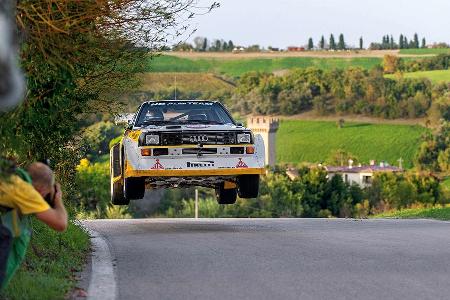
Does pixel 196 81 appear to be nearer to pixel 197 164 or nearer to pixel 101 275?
pixel 197 164

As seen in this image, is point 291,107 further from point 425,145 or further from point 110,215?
point 110,215

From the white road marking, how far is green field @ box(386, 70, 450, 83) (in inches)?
6626

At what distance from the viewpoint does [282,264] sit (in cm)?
1205

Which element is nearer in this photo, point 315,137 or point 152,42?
point 152,42

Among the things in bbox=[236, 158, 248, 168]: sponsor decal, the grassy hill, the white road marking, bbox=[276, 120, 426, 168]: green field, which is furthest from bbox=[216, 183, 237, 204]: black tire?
the grassy hill

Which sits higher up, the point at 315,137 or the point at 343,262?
the point at 343,262

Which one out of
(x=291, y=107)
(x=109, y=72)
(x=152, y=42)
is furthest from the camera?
(x=291, y=107)

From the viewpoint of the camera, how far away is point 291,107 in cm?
17812

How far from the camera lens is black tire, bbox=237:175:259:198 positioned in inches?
750

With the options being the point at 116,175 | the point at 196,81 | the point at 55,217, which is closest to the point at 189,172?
the point at 116,175

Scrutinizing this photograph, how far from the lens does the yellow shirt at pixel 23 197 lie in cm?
749

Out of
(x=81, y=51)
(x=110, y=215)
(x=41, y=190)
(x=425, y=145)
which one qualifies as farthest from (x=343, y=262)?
(x=425, y=145)

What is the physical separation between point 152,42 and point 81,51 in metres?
2.89

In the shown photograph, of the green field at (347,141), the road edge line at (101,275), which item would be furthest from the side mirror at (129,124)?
the green field at (347,141)
